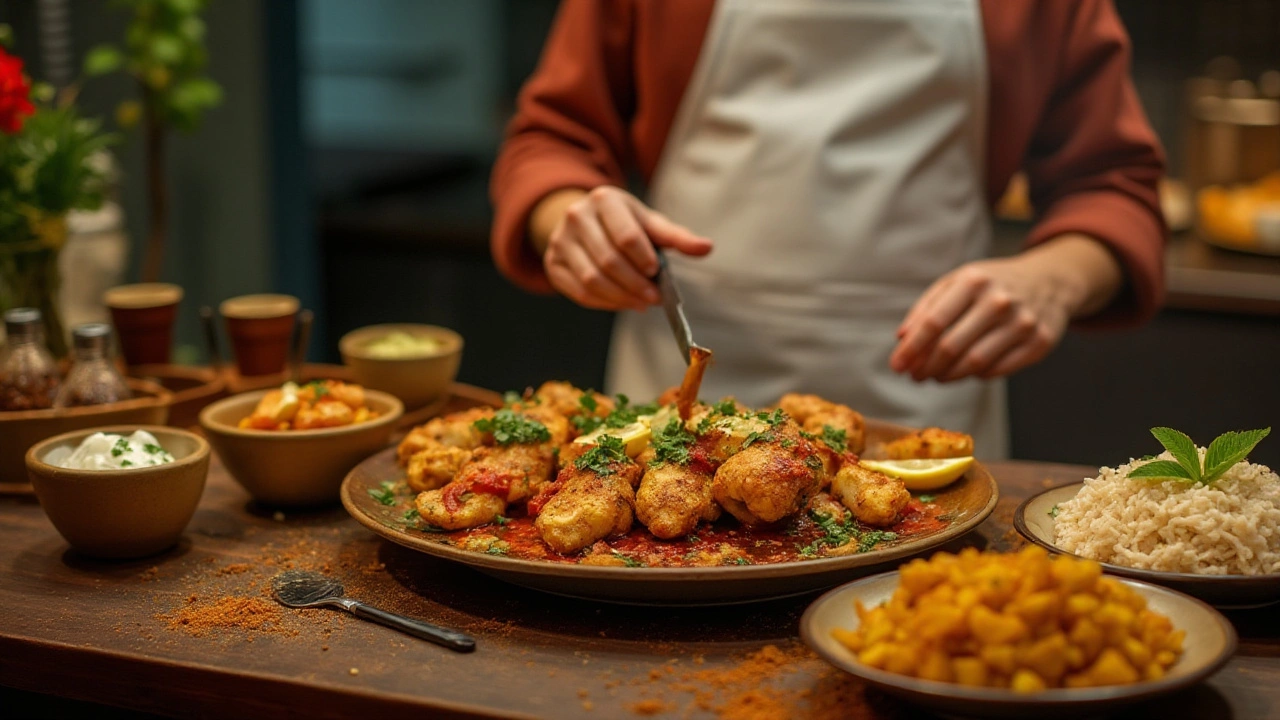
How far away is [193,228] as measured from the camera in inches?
169

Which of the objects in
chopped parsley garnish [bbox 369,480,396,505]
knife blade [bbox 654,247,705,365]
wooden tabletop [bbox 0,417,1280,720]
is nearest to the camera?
wooden tabletop [bbox 0,417,1280,720]

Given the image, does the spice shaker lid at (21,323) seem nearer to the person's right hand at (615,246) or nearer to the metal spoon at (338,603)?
the metal spoon at (338,603)

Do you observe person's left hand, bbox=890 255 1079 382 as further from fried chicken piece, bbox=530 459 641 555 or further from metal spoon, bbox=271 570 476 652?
metal spoon, bbox=271 570 476 652

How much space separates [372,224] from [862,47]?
273cm

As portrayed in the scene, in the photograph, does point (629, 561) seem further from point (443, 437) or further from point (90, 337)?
point (90, 337)

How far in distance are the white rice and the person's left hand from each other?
0.53 metres

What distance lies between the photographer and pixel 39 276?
7.12ft

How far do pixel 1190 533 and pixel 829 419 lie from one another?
22.4 inches

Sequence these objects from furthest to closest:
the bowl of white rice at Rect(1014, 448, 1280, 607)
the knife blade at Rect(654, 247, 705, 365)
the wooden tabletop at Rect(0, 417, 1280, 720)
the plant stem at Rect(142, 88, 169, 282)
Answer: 1. the plant stem at Rect(142, 88, 169, 282)
2. the knife blade at Rect(654, 247, 705, 365)
3. the bowl of white rice at Rect(1014, 448, 1280, 607)
4. the wooden tabletop at Rect(0, 417, 1280, 720)

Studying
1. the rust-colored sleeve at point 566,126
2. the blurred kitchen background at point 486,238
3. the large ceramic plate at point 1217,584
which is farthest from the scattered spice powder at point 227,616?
the blurred kitchen background at point 486,238

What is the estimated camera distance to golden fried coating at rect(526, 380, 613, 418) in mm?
1844

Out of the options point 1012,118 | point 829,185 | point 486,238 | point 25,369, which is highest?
point 1012,118

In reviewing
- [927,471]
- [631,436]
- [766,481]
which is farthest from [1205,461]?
[631,436]

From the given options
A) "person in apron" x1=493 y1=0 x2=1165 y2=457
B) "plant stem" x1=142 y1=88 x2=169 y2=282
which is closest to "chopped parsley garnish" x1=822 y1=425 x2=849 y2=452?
"person in apron" x1=493 y1=0 x2=1165 y2=457
